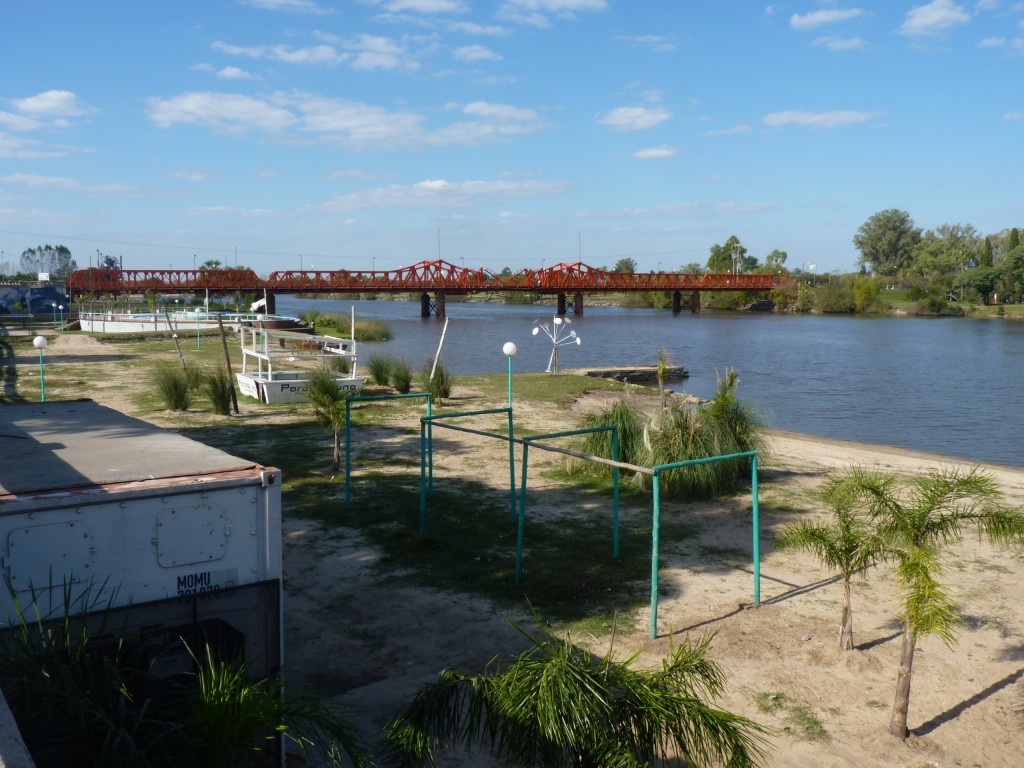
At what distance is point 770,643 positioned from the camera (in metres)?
7.41

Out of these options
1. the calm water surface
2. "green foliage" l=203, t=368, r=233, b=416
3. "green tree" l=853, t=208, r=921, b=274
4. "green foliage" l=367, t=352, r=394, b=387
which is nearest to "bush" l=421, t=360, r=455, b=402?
"green foliage" l=367, t=352, r=394, b=387

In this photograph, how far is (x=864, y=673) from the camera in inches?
268

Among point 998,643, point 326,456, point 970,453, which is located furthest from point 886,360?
point 998,643

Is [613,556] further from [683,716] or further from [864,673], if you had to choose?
[683,716]

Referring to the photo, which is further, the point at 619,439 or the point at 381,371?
the point at 381,371

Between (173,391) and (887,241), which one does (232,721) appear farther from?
(887,241)

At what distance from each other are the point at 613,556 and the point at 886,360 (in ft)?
151

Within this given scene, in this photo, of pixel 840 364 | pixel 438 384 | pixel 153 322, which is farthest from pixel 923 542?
pixel 153 322

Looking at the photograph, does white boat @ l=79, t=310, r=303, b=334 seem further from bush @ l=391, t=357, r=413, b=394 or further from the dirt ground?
the dirt ground

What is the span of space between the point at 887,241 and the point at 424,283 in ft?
272

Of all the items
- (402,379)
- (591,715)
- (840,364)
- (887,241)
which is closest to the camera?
(591,715)

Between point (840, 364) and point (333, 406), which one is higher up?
point (333, 406)

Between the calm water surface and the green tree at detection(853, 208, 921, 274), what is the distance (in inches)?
2346

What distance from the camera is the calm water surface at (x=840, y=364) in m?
26.9
